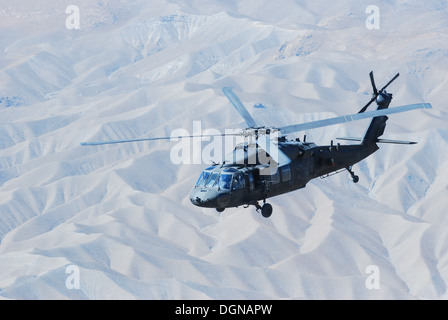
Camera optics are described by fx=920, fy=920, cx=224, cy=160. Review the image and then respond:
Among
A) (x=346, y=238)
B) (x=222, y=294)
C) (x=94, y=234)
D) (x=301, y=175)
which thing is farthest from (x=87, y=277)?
(x=301, y=175)

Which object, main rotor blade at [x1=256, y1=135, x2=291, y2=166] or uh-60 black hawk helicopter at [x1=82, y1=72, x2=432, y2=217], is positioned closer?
main rotor blade at [x1=256, y1=135, x2=291, y2=166]

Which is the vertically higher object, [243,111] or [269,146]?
[243,111]

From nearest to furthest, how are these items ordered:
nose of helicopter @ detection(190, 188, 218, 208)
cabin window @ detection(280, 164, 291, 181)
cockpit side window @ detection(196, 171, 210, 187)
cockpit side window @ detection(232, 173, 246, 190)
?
nose of helicopter @ detection(190, 188, 218, 208) < cockpit side window @ detection(232, 173, 246, 190) < cockpit side window @ detection(196, 171, 210, 187) < cabin window @ detection(280, 164, 291, 181)

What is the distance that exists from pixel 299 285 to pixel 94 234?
44218 mm

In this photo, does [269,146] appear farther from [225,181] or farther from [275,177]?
[275,177]

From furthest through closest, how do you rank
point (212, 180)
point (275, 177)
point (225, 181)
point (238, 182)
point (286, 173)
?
point (286, 173), point (275, 177), point (212, 180), point (238, 182), point (225, 181)

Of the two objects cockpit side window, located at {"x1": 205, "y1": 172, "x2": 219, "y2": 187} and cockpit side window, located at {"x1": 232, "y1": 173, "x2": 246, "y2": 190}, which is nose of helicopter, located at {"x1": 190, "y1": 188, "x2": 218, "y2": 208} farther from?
cockpit side window, located at {"x1": 232, "y1": 173, "x2": 246, "y2": 190}

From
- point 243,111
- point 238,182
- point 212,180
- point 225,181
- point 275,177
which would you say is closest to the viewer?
point 225,181

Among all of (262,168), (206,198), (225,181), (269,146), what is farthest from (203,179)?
(269,146)

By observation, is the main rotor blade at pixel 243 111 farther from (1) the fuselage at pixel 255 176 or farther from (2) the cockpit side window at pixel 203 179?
(2) the cockpit side window at pixel 203 179

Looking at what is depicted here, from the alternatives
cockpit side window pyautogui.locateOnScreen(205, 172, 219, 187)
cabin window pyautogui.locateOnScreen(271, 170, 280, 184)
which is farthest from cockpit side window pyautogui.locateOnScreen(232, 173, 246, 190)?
cabin window pyautogui.locateOnScreen(271, 170, 280, 184)

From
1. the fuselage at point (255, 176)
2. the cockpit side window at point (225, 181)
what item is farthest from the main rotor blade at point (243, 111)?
the cockpit side window at point (225, 181)

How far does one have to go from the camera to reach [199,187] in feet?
161

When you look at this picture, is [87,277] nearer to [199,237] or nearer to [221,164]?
[199,237]
